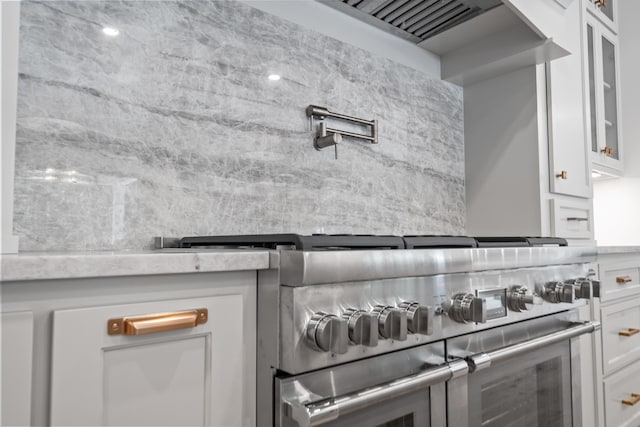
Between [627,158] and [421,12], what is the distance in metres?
1.76

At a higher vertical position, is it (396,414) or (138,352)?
(138,352)

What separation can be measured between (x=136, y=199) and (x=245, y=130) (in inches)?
15.6

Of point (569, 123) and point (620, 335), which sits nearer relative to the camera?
point (620, 335)

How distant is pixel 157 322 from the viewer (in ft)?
1.91

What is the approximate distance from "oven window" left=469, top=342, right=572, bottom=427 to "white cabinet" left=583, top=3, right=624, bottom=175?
1.34 m

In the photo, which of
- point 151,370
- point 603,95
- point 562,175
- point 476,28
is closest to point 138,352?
point 151,370

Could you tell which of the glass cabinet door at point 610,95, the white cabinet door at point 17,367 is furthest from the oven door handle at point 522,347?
the glass cabinet door at point 610,95

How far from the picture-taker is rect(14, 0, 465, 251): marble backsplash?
3.27 feet

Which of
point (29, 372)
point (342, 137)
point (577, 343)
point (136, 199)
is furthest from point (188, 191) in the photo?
point (577, 343)

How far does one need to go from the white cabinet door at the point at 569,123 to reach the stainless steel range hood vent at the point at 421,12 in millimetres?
453

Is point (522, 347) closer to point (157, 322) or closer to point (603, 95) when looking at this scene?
point (157, 322)

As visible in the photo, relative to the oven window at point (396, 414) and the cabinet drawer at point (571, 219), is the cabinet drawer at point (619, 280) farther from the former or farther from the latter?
the oven window at point (396, 414)

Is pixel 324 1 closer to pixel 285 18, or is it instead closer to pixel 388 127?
pixel 285 18

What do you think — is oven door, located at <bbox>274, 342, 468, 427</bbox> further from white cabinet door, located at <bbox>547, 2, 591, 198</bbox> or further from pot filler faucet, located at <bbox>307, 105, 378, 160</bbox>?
white cabinet door, located at <bbox>547, 2, 591, 198</bbox>
